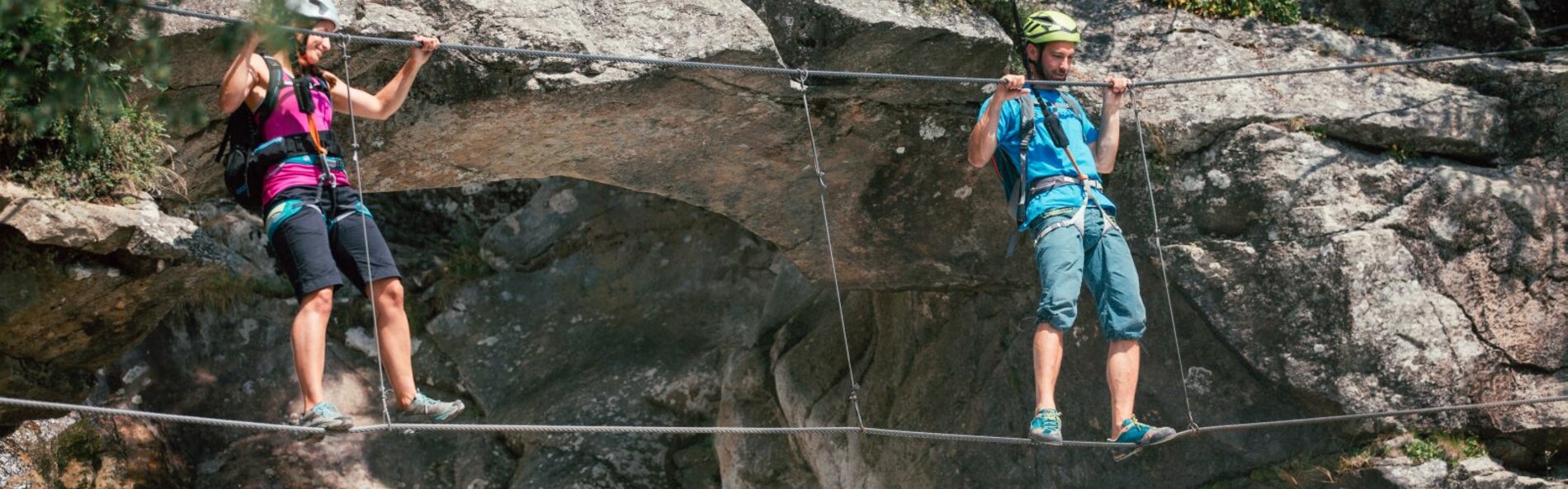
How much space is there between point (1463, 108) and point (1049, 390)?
348cm

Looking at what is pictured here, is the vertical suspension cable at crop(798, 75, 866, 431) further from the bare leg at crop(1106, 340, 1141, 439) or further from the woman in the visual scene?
the woman

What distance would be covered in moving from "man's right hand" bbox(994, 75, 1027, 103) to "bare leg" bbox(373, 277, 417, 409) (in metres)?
2.89

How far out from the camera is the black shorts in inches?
278

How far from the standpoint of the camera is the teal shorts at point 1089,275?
7.72 m

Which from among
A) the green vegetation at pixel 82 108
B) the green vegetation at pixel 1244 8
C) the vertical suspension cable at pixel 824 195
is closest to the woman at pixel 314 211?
the green vegetation at pixel 82 108

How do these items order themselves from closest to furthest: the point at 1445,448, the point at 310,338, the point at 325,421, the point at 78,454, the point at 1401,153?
1. the point at 325,421
2. the point at 310,338
3. the point at 1445,448
4. the point at 1401,153
5. the point at 78,454

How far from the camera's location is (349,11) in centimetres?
830

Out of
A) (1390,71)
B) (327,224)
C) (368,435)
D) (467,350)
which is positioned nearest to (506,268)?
(467,350)

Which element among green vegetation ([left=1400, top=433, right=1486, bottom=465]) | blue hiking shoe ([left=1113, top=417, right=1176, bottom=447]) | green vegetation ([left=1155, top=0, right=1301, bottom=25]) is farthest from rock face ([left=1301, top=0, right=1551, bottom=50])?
blue hiking shoe ([left=1113, top=417, right=1176, bottom=447])

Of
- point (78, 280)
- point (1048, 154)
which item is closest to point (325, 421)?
point (78, 280)

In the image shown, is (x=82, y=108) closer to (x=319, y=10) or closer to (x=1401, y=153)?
(x=319, y=10)

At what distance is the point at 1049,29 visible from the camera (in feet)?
27.3

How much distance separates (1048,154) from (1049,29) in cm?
67

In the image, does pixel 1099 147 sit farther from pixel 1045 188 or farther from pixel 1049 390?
pixel 1049 390
